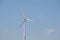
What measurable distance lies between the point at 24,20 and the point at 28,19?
17.1 inches

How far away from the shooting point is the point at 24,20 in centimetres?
1172

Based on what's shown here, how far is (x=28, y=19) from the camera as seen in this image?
38.1 feet
